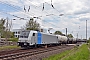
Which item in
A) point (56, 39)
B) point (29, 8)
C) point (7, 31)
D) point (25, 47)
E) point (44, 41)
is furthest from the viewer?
point (7, 31)

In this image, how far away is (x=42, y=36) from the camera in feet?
139

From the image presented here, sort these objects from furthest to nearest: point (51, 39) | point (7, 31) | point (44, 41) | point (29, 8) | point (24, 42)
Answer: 1. point (7, 31)
2. point (51, 39)
3. point (44, 41)
4. point (24, 42)
5. point (29, 8)

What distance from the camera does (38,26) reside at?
7644 cm

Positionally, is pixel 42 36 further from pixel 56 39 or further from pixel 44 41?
pixel 56 39

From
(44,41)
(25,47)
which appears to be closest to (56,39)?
(44,41)

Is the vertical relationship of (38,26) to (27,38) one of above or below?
above

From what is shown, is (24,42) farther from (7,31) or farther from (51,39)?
(7,31)

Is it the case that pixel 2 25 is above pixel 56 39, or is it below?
above

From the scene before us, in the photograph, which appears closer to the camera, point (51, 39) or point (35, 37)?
point (35, 37)

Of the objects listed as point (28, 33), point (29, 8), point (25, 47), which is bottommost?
point (25, 47)

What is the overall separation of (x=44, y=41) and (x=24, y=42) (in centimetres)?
980

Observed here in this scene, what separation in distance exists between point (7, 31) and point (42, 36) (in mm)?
21352

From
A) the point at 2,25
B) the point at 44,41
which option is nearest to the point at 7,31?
the point at 2,25

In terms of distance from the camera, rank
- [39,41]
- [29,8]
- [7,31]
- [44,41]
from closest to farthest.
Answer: [29,8], [39,41], [44,41], [7,31]
